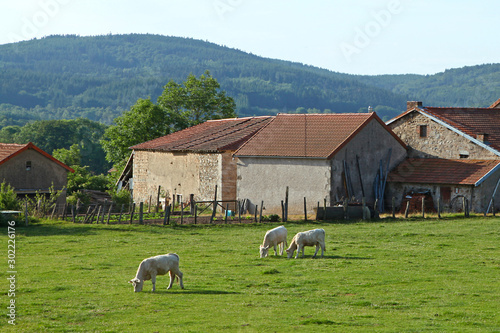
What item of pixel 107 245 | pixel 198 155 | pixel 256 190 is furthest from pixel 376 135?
pixel 107 245

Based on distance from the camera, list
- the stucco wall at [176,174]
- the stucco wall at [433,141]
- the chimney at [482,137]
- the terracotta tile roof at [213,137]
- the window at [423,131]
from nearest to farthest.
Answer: the chimney at [482,137] < the stucco wall at [433,141] < the stucco wall at [176,174] < the terracotta tile roof at [213,137] < the window at [423,131]

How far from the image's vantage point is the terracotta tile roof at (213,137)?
46.3 m

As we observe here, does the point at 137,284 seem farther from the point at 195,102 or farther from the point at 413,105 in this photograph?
the point at 195,102

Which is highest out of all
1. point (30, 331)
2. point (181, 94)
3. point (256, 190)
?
point (181, 94)

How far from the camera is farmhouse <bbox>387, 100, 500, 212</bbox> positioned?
4150cm

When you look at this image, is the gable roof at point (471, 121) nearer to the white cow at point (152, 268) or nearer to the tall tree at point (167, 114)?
the tall tree at point (167, 114)

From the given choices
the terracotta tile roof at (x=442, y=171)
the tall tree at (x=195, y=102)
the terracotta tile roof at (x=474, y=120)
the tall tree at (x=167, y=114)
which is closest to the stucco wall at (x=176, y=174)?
the tall tree at (x=167, y=114)

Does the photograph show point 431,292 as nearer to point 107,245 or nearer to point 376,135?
point 107,245

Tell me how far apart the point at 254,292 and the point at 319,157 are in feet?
77.2

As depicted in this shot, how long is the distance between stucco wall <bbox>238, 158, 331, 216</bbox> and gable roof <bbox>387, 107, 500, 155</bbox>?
414 inches

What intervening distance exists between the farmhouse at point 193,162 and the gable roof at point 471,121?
11.8m

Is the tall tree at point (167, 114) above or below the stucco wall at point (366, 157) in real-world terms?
above

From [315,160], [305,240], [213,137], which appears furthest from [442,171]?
[305,240]

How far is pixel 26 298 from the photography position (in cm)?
1639
